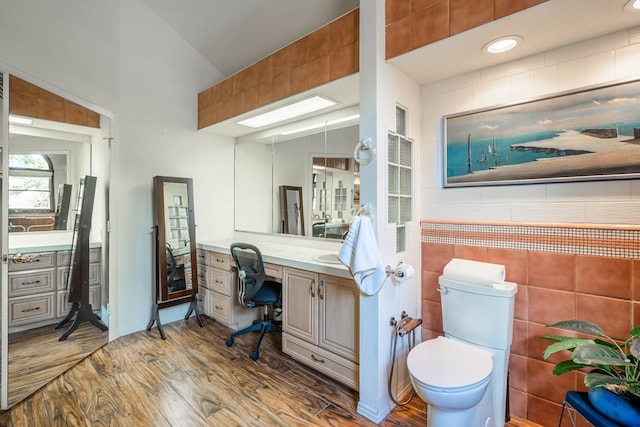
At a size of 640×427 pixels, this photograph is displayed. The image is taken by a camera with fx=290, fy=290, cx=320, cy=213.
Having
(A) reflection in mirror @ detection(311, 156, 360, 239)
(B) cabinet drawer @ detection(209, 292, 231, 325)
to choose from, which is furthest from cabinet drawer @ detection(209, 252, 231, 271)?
(A) reflection in mirror @ detection(311, 156, 360, 239)

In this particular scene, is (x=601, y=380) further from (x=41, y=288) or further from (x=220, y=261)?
(x=41, y=288)

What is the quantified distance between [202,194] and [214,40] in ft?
5.37

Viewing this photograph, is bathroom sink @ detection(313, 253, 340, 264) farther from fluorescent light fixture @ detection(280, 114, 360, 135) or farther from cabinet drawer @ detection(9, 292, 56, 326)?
cabinet drawer @ detection(9, 292, 56, 326)

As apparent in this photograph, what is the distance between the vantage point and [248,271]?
2.42 meters

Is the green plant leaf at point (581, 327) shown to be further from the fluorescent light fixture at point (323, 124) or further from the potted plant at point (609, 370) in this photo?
the fluorescent light fixture at point (323, 124)

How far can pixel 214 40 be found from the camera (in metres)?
3.02

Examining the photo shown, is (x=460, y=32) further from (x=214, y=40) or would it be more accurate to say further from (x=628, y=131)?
(x=214, y=40)

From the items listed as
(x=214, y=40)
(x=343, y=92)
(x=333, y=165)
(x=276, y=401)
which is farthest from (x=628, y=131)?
(x=214, y=40)

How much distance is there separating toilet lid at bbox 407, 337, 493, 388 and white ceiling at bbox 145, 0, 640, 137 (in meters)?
1.64

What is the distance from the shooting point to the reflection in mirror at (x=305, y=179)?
8.25 feet

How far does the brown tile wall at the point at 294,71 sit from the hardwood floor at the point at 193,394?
83.5 inches

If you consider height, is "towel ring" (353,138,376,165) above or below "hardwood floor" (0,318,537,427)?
above

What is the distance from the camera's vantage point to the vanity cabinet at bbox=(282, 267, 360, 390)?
192 centimetres

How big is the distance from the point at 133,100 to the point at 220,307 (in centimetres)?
220
